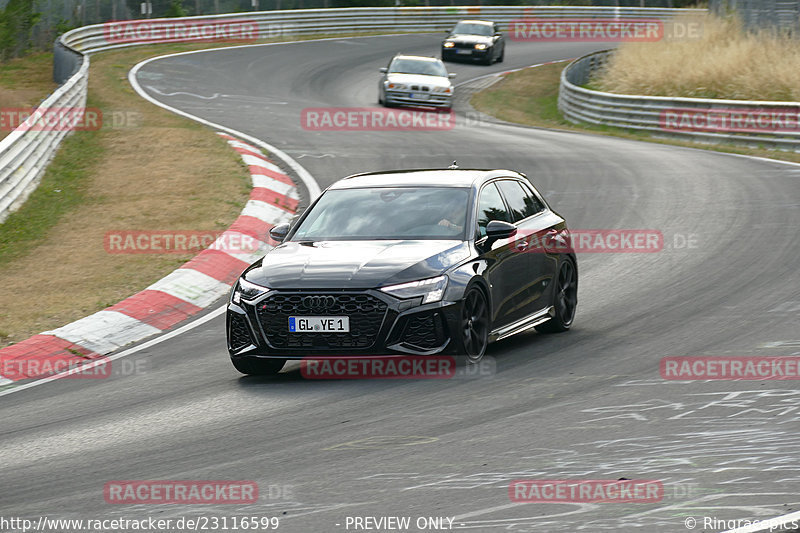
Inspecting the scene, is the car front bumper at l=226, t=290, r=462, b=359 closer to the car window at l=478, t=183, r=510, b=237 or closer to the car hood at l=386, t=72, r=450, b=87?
the car window at l=478, t=183, r=510, b=237

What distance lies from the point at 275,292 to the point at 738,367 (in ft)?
11.0

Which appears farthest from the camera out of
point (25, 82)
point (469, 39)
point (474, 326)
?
point (469, 39)

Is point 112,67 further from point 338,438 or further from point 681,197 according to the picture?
point 338,438

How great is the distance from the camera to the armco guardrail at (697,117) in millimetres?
25156

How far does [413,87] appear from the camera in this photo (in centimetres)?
3331

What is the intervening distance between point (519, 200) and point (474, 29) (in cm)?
3736

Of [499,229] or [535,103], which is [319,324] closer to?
[499,229]

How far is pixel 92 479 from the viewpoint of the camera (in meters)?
6.77

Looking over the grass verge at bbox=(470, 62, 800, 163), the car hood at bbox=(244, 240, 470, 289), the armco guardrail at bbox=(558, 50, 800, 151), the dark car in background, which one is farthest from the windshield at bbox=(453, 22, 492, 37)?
the car hood at bbox=(244, 240, 470, 289)

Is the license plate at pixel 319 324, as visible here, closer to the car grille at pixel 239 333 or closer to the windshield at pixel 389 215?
the car grille at pixel 239 333

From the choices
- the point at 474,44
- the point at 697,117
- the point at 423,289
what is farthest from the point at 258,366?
the point at 474,44

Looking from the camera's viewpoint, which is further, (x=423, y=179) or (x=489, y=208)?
(x=423, y=179)

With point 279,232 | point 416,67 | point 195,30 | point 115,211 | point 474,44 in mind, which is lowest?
point 474,44

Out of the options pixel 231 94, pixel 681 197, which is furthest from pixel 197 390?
pixel 231 94
